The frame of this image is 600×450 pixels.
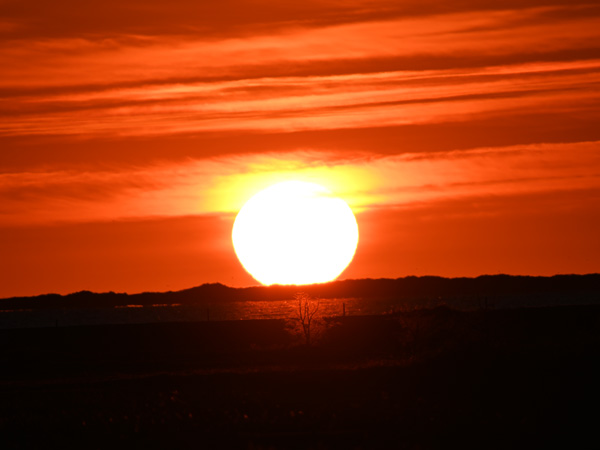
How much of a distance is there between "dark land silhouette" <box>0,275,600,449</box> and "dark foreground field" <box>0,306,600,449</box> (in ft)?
0.24

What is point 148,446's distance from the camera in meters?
26.0

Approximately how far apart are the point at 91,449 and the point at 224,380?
20.3 m

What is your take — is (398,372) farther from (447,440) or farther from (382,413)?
(447,440)

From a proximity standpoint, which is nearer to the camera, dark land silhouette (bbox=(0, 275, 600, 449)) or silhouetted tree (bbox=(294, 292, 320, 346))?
dark land silhouette (bbox=(0, 275, 600, 449))

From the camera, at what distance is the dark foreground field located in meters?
26.2

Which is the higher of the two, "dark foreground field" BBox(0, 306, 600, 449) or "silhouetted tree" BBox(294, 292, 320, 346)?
"silhouetted tree" BBox(294, 292, 320, 346)

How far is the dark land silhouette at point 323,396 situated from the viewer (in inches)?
1033

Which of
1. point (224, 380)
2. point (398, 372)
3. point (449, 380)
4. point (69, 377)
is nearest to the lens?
point (449, 380)

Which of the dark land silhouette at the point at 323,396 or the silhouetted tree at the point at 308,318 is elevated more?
the silhouetted tree at the point at 308,318

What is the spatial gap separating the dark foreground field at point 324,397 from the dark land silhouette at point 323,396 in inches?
2.9

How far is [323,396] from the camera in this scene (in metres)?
36.4

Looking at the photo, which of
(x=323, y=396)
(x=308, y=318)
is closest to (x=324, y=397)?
(x=323, y=396)

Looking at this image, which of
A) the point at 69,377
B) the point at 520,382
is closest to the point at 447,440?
the point at 520,382

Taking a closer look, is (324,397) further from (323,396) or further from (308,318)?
(308,318)
